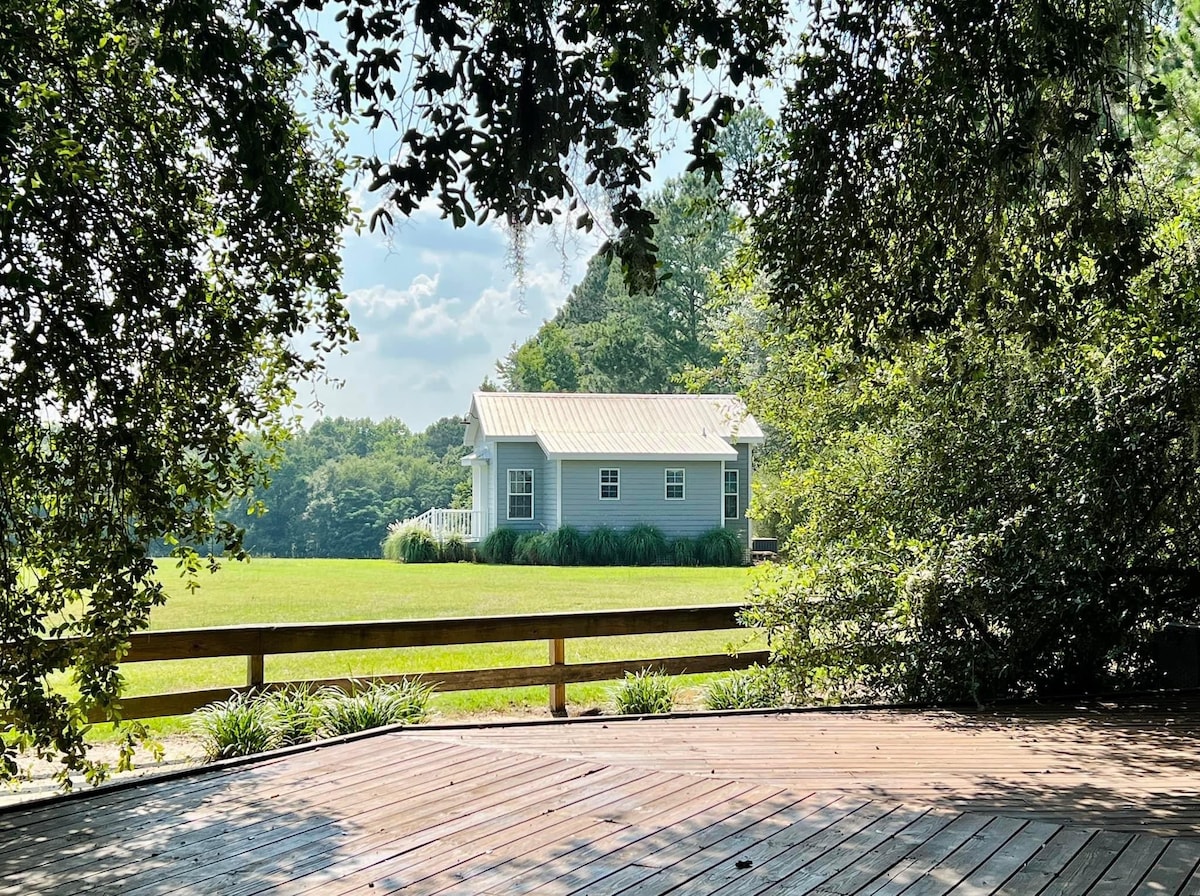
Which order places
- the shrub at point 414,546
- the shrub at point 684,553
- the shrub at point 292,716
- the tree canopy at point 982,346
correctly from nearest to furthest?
the tree canopy at point 982,346, the shrub at point 292,716, the shrub at point 684,553, the shrub at point 414,546

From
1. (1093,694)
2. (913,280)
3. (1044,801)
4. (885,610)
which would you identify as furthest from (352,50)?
(1093,694)

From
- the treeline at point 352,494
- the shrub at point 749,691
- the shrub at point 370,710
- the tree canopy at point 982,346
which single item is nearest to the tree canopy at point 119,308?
the shrub at point 370,710

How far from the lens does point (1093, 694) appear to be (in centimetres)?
754

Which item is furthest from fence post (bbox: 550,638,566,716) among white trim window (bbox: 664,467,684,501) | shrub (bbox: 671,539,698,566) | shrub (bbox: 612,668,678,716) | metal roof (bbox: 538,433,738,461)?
white trim window (bbox: 664,467,684,501)

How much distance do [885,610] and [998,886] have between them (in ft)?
13.5

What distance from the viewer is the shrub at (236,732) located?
6578 millimetres

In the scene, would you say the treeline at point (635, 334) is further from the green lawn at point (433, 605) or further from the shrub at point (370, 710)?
the shrub at point (370, 710)

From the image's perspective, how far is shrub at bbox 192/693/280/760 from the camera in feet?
21.6

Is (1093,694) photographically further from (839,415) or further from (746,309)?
(746,309)

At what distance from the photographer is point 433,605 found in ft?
52.4

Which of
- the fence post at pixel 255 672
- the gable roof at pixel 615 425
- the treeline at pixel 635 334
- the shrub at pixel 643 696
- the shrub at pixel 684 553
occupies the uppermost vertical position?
the treeline at pixel 635 334

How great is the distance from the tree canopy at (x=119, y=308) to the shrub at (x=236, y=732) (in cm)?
203

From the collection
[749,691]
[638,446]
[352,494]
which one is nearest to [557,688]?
[749,691]

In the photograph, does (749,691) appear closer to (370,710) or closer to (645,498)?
(370,710)
